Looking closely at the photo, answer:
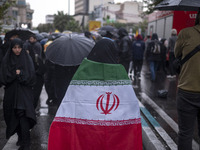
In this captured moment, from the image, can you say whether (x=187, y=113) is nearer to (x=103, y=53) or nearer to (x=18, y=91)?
(x=103, y=53)

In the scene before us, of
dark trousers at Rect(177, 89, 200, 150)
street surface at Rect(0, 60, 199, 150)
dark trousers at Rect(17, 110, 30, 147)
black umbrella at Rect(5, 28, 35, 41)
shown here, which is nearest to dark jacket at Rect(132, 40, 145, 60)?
street surface at Rect(0, 60, 199, 150)

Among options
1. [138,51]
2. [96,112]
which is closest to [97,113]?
[96,112]

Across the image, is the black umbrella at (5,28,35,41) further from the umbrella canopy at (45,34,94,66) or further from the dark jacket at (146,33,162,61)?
the dark jacket at (146,33,162,61)

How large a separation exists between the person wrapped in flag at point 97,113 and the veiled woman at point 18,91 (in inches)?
62.5

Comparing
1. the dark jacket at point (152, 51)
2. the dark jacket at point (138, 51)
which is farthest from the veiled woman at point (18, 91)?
the dark jacket at point (152, 51)

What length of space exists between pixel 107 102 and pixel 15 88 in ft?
6.67

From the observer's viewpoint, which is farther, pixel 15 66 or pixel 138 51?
pixel 138 51

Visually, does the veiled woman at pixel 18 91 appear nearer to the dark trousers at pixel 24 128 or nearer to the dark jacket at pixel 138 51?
the dark trousers at pixel 24 128

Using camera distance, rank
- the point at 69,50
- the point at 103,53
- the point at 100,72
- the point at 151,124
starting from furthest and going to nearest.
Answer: the point at 151,124 → the point at 69,50 → the point at 103,53 → the point at 100,72

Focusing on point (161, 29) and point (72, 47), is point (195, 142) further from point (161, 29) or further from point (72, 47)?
point (161, 29)

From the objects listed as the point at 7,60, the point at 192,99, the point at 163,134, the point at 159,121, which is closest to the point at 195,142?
the point at 163,134

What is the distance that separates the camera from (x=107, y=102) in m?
2.80

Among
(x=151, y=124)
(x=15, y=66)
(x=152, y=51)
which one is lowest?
(x=151, y=124)

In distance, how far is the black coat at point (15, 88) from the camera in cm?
422
